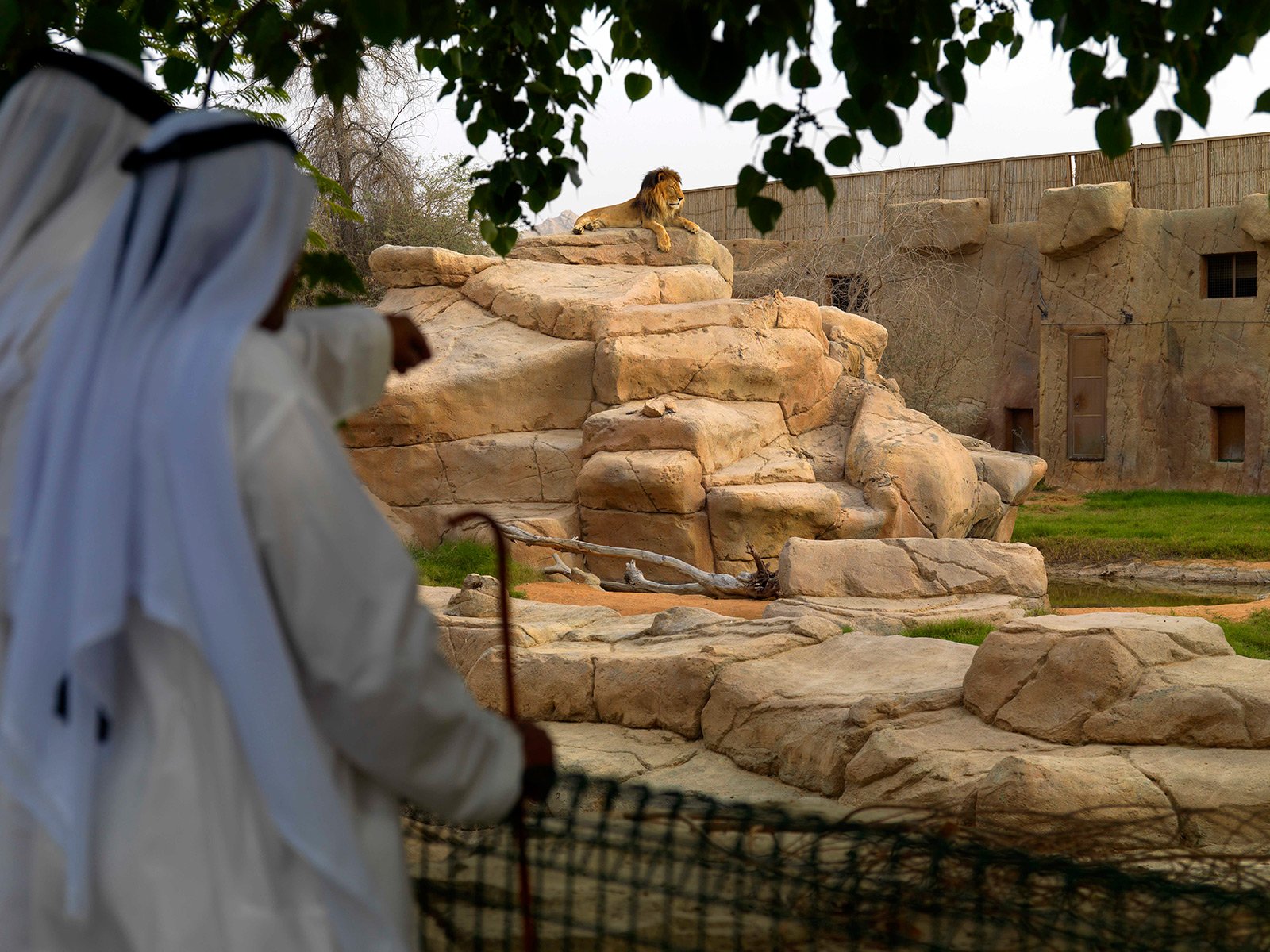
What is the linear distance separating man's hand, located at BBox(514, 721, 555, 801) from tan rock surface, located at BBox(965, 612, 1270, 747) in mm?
3509

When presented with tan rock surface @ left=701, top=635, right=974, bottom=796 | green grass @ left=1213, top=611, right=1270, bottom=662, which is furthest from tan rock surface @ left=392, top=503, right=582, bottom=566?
tan rock surface @ left=701, top=635, right=974, bottom=796

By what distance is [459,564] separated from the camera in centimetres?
1302

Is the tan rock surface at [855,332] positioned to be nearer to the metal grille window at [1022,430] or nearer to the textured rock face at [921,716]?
the metal grille window at [1022,430]

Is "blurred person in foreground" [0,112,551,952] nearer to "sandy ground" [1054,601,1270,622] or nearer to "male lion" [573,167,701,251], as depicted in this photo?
"sandy ground" [1054,601,1270,622]

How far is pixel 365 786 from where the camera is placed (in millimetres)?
1536

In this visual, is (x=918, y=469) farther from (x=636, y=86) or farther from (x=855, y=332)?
(x=636, y=86)

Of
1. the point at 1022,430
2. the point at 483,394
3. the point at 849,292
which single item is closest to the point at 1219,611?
the point at 483,394

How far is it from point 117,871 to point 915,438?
41.1ft

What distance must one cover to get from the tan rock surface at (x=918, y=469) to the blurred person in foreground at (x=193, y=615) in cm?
1173

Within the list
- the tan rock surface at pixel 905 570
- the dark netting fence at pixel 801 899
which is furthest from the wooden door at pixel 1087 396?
the dark netting fence at pixel 801 899

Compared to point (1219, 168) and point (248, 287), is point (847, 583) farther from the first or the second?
point (1219, 168)

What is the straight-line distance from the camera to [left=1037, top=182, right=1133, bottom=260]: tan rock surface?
2061 centimetres

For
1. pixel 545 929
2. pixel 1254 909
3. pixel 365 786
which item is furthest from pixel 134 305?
pixel 1254 909

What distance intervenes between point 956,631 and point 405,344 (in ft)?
26.0
